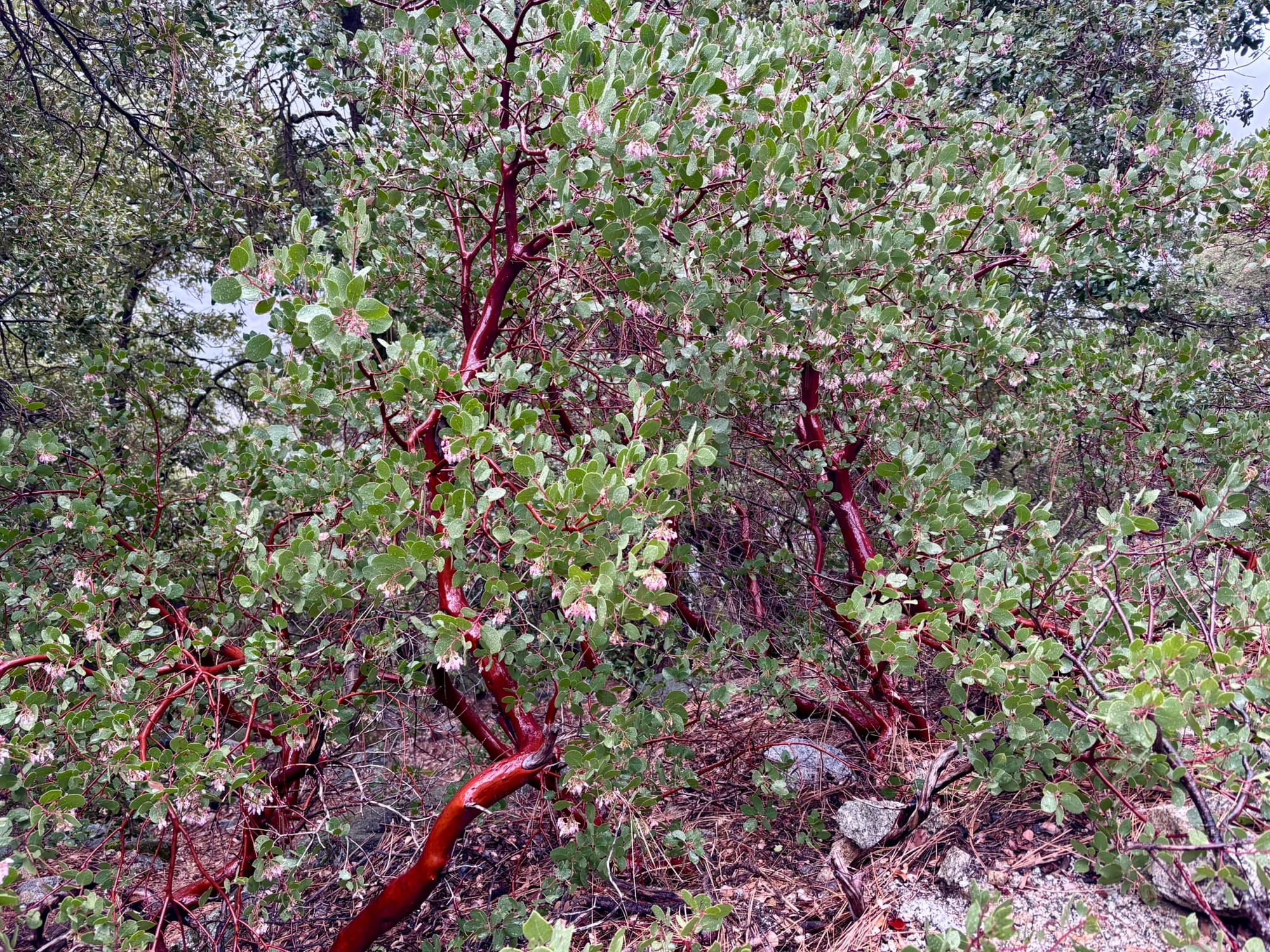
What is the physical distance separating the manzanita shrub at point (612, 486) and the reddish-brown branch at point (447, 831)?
0.5 inches

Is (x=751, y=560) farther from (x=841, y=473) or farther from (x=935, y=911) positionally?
(x=935, y=911)

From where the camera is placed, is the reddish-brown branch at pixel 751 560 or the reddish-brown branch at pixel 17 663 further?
the reddish-brown branch at pixel 751 560

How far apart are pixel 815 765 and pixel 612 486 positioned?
2.17 m

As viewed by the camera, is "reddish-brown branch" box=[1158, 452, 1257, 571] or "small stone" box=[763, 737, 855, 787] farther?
"small stone" box=[763, 737, 855, 787]

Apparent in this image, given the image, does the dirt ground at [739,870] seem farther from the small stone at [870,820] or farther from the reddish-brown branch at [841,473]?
the reddish-brown branch at [841,473]

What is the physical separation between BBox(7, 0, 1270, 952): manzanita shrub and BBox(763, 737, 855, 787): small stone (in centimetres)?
18

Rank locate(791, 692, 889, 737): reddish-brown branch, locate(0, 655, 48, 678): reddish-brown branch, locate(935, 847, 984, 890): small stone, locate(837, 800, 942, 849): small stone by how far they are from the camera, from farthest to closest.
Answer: locate(791, 692, 889, 737): reddish-brown branch < locate(837, 800, 942, 849): small stone < locate(935, 847, 984, 890): small stone < locate(0, 655, 48, 678): reddish-brown branch

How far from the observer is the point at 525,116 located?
7.23 ft

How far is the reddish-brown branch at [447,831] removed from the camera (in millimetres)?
2104

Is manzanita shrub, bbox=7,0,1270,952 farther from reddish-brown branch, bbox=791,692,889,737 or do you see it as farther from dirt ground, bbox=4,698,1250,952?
dirt ground, bbox=4,698,1250,952

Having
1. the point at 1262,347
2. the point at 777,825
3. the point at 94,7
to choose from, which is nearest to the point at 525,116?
the point at 777,825

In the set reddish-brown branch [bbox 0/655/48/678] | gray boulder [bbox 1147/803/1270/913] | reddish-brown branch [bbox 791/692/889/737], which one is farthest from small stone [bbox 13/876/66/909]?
gray boulder [bbox 1147/803/1270/913]

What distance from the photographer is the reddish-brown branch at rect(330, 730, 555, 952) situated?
2.10 metres

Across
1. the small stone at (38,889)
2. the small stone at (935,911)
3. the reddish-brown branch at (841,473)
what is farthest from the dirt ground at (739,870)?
the reddish-brown branch at (841,473)
